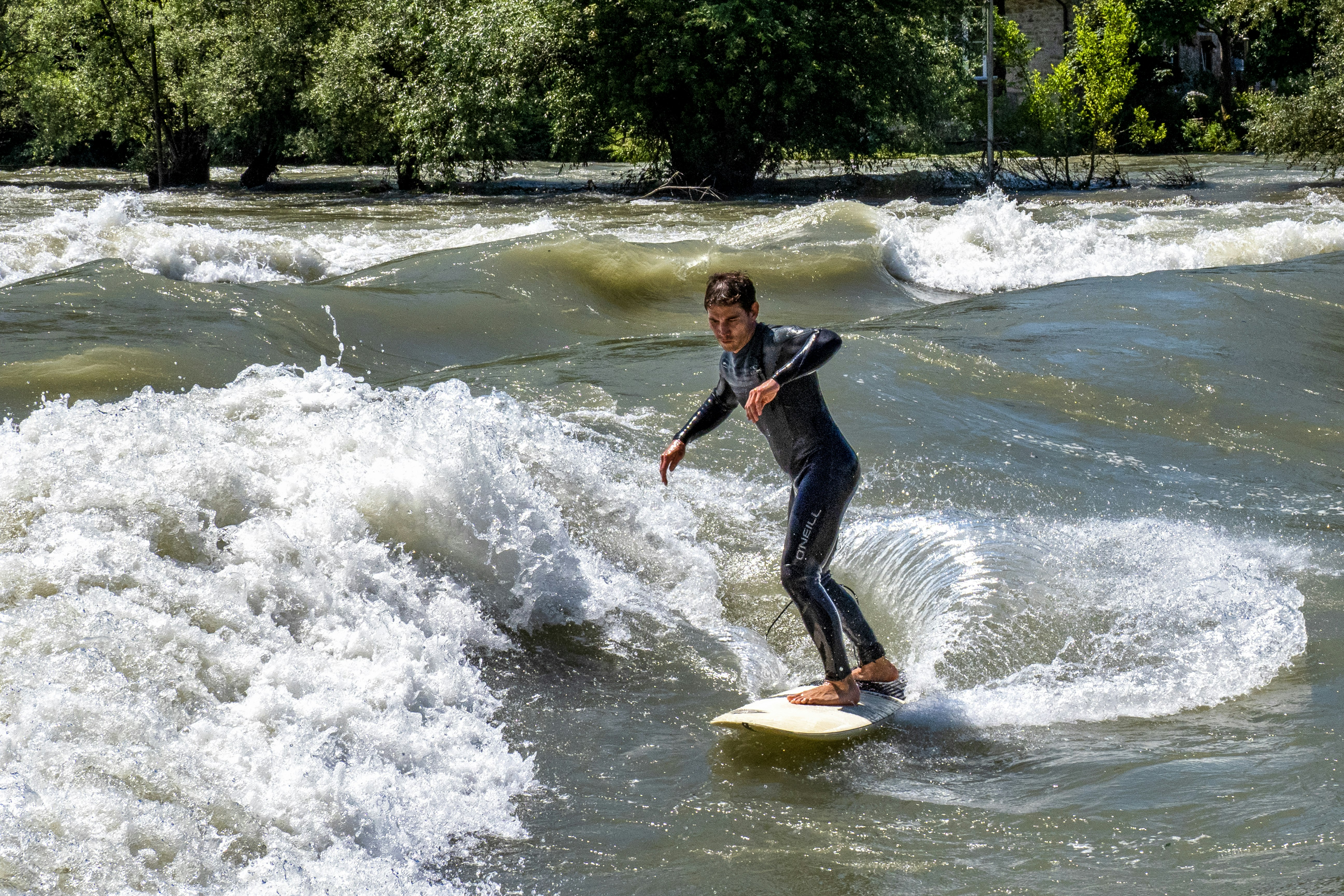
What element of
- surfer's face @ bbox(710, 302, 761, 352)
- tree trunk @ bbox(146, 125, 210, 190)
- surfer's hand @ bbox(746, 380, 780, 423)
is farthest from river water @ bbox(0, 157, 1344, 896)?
tree trunk @ bbox(146, 125, 210, 190)

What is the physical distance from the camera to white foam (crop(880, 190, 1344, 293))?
16547mm

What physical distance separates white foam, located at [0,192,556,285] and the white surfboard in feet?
30.4

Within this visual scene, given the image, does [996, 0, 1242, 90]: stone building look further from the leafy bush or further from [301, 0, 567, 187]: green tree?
[301, 0, 567, 187]: green tree

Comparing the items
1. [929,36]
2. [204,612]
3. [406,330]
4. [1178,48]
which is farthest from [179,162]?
[1178,48]

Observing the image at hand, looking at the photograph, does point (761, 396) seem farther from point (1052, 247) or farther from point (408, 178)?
point (408, 178)

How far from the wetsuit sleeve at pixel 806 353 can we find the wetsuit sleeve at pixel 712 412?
0.35 m

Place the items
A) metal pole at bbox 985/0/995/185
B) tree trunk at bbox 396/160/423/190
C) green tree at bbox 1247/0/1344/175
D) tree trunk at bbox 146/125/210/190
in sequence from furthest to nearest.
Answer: tree trunk at bbox 146/125/210/190
tree trunk at bbox 396/160/423/190
green tree at bbox 1247/0/1344/175
metal pole at bbox 985/0/995/185

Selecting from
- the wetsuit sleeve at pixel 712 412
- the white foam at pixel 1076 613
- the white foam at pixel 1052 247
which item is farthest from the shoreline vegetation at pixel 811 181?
the wetsuit sleeve at pixel 712 412

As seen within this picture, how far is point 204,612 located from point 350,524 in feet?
3.30

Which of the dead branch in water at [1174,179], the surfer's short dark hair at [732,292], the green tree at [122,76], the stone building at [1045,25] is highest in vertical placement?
the stone building at [1045,25]

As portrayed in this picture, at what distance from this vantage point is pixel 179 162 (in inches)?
1286

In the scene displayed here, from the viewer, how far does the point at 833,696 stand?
5113 millimetres

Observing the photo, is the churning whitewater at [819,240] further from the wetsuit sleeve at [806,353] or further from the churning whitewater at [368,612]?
the wetsuit sleeve at [806,353]

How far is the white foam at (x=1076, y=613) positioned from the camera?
537 cm
